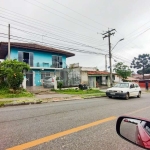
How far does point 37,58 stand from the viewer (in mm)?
30312

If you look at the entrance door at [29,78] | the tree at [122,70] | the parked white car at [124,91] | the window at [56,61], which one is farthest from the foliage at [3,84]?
the tree at [122,70]

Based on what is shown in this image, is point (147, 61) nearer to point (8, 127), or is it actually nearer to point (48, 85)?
point (48, 85)

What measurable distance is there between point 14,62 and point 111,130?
14513 millimetres

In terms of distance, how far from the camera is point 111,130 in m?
5.40

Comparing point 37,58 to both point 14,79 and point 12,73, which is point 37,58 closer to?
point 12,73

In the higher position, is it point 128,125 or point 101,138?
point 128,125

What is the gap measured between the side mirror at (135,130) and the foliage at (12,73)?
16.0 meters

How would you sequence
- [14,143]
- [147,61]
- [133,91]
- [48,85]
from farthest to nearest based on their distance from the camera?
[147,61] → [48,85] → [133,91] → [14,143]

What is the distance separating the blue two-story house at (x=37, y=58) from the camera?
27828 millimetres

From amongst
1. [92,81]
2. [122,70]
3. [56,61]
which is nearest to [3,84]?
[56,61]

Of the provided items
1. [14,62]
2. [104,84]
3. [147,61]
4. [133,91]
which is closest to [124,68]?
[104,84]

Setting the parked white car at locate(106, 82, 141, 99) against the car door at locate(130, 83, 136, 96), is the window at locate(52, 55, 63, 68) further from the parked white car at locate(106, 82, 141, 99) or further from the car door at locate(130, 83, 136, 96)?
the car door at locate(130, 83, 136, 96)

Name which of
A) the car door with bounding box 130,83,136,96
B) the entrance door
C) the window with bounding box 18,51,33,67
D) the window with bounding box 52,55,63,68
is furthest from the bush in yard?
the window with bounding box 52,55,63,68

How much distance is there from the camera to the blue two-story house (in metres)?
27.8
